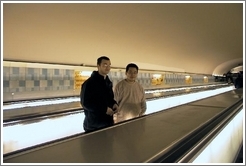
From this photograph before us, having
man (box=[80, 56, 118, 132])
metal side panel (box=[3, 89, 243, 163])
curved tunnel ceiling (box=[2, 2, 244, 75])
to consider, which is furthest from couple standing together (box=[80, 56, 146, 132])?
curved tunnel ceiling (box=[2, 2, 244, 75])

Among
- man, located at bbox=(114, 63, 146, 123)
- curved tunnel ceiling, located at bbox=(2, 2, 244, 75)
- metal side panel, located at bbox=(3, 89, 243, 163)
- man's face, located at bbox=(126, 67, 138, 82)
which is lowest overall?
metal side panel, located at bbox=(3, 89, 243, 163)

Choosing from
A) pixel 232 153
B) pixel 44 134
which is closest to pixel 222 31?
pixel 232 153

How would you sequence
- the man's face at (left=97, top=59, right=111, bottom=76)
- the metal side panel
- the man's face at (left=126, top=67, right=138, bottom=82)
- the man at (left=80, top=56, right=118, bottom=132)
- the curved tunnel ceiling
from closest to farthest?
the metal side panel → the man at (left=80, top=56, right=118, bottom=132) → the man's face at (left=97, top=59, right=111, bottom=76) → the man's face at (left=126, top=67, right=138, bottom=82) → the curved tunnel ceiling

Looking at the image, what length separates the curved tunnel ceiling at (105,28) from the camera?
119 inches

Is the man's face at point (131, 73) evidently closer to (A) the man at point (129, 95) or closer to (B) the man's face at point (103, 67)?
(A) the man at point (129, 95)

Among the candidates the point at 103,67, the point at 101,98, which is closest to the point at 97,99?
the point at 101,98

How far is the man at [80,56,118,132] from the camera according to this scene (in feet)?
7.34

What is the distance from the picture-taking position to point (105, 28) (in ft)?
13.0

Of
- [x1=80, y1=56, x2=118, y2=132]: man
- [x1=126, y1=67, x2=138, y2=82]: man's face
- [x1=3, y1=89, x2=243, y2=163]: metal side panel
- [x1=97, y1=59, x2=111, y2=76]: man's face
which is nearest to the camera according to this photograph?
[x1=3, y1=89, x2=243, y2=163]: metal side panel

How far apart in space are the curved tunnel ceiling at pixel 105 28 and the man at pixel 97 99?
1.18 m

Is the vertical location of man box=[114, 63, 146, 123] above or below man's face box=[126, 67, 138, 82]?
below

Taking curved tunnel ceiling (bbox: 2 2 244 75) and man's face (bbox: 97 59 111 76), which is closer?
man's face (bbox: 97 59 111 76)

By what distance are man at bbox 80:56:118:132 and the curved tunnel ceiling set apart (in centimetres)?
118

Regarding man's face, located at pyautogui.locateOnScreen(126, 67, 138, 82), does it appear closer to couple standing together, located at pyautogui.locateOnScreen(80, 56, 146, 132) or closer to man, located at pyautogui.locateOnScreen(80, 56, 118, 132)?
couple standing together, located at pyautogui.locateOnScreen(80, 56, 146, 132)
